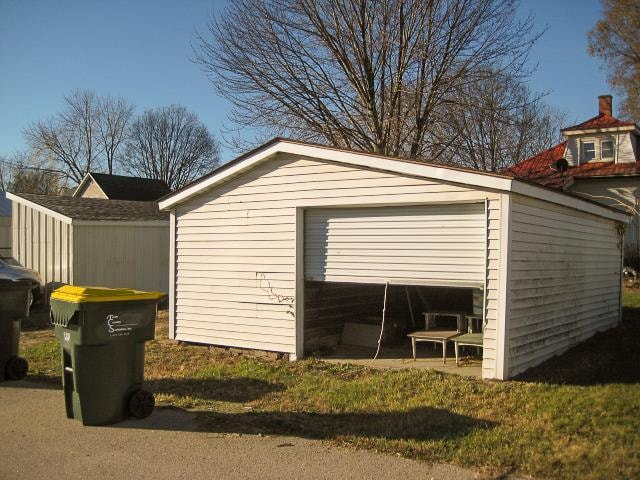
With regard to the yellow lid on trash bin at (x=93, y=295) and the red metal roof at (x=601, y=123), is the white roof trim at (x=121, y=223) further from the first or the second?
the red metal roof at (x=601, y=123)

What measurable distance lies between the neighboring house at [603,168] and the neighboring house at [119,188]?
22.7 metres

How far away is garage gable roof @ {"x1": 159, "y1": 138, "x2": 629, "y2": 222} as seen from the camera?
7.41m

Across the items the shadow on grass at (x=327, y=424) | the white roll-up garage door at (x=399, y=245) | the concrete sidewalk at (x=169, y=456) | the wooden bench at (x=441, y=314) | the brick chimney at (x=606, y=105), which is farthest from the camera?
the brick chimney at (x=606, y=105)

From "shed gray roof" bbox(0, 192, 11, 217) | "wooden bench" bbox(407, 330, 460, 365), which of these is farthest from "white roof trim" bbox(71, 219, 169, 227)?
"shed gray roof" bbox(0, 192, 11, 217)

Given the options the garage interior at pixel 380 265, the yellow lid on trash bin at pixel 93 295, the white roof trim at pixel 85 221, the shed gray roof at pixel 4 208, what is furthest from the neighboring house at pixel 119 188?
the yellow lid on trash bin at pixel 93 295

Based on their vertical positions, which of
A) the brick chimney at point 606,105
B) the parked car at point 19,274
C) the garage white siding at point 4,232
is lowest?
the parked car at point 19,274

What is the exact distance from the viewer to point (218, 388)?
7.59m

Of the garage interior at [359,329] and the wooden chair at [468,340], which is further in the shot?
the garage interior at [359,329]

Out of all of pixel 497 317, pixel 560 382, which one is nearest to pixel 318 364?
pixel 497 317

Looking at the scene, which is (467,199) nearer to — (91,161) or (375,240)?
(375,240)

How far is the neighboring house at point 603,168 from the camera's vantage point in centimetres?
2242

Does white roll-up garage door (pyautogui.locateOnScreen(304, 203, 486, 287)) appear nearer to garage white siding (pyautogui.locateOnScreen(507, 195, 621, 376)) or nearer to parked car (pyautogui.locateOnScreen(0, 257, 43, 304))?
garage white siding (pyautogui.locateOnScreen(507, 195, 621, 376))

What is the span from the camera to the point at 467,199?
25.4 ft

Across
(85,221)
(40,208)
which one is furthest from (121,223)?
(40,208)
